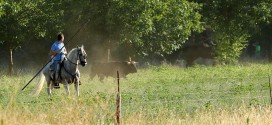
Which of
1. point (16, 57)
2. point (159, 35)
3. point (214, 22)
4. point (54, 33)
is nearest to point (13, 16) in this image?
point (54, 33)

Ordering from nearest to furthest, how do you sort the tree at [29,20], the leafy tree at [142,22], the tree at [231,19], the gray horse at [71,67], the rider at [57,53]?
the rider at [57,53] < the gray horse at [71,67] < the leafy tree at [142,22] < the tree at [29,20] < the tree at [231,19]

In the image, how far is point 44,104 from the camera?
658 inches

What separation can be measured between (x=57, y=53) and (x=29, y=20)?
22.9 meters

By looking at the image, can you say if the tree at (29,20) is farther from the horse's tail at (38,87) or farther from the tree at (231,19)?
the horse's tail at (38,87)

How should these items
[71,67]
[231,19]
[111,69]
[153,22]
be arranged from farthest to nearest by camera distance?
1. [231,19]
2. [153,22]
3. [111,69]
4. [71,67]

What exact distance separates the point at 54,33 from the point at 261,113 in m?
35.4

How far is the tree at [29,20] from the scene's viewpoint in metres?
47.3

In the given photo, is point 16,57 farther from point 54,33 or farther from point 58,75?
point 58,75

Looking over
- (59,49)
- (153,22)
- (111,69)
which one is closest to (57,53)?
(59,49)

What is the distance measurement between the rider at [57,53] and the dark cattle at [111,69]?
41.2ft

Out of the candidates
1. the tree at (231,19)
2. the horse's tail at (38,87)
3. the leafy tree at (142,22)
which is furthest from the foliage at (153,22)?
the horse's tail at (38,87)

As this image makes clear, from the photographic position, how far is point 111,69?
39656mm

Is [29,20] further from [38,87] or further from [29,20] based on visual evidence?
[38,87]

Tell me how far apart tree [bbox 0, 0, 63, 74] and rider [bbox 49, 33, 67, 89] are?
20935 millimetres
